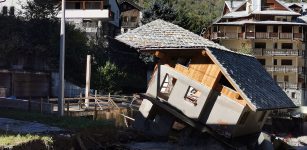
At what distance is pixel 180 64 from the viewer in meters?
20.7

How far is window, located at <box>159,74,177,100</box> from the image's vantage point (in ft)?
70.2

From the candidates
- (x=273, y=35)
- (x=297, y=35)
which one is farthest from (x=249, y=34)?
(x=297, y=35)

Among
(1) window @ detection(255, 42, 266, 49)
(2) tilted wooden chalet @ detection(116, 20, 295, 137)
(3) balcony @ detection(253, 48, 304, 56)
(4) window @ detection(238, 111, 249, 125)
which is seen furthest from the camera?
(1) window @ detection(255, 42, 266, 49)

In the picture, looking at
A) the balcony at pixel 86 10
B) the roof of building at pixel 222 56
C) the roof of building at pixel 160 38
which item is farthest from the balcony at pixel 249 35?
the roof of building at pixel 160 38

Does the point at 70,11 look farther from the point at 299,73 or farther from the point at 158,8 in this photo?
the point at 299,73

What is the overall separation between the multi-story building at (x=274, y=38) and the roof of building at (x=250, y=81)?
39820 mm

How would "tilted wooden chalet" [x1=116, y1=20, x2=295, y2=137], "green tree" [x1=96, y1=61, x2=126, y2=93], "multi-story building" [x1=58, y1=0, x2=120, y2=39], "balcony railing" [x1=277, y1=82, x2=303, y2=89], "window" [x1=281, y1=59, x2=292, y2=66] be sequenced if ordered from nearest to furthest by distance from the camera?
"tilted wooden chalet" [x1=116, y1=20, x2=295, y2=137]
"green tree" [x1=96, y1=61, x2=126, y2=93]
"multi-story building" [x1=58, y1=0, x2=120, y2=39]
"balcony railing" [x1=277, y1=82, x2=303, y2=89]
"window" [x1=281, y1=59, x2=292, y2=66]

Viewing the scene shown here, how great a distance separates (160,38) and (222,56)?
289cm

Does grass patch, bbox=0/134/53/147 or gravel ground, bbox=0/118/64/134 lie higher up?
grass patch, bbox=0/134/53/147

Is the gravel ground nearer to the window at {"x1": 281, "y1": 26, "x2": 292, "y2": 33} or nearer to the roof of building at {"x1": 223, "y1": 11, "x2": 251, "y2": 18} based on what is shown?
the roof of building at {"x1": 223, "y1": 11, "x2": 251, "y2": 18}

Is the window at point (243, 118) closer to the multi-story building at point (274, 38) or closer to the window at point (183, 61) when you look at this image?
the window at point (183, 61)

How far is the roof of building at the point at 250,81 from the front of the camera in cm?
1800

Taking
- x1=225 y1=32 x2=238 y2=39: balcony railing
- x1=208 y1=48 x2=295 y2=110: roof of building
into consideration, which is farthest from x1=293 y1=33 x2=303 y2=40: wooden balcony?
x1=208 y1=48 x2=295 y2=110: roof of building

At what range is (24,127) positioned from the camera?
16328 millimetres
